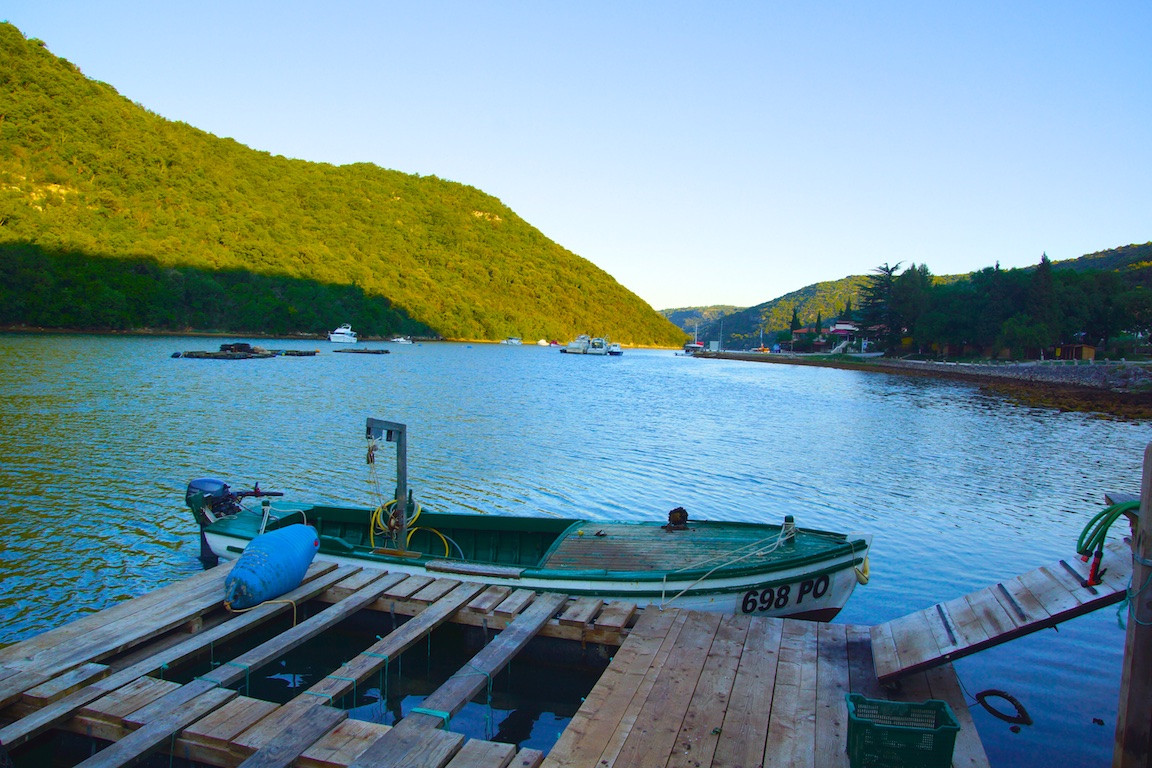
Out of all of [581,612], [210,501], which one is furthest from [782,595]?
[210,501]

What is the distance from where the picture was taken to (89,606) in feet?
32.4

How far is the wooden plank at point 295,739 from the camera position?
492cm

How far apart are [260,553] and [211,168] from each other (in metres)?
153

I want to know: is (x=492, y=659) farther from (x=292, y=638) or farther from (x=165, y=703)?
(x=165, y=703)

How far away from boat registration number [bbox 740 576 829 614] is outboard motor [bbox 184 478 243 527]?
8.90m

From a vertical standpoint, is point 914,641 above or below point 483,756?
above

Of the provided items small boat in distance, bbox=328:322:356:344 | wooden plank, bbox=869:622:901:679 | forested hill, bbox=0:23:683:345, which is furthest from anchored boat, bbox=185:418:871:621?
small boat in distance, bbox=328:322:356:344

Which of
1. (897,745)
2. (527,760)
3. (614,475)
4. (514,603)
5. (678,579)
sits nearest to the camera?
(897,745)

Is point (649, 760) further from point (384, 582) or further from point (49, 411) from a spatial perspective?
point (49, 411)

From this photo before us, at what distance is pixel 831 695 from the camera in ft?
19.7

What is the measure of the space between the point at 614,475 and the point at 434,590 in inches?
503

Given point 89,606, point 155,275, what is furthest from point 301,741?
point 155,275

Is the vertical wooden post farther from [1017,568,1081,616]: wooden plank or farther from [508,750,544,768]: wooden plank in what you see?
[508,750,544,768]: wooden plank

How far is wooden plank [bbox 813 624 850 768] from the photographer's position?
202 inches
